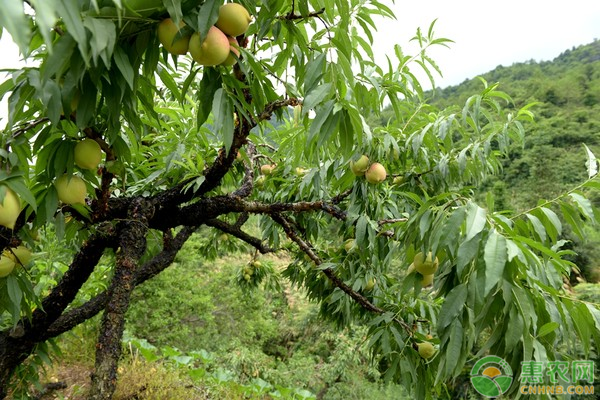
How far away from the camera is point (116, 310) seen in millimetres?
1035

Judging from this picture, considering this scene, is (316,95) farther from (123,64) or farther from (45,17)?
(45,17)

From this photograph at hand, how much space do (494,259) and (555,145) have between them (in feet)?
61.5

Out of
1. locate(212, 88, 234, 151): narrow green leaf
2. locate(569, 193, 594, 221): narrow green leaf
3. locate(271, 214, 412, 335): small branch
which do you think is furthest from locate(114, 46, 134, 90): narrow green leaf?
locate(271, 214, 412, 335): small branch

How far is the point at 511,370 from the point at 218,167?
3.13ft

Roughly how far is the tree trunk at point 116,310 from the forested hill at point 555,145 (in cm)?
639

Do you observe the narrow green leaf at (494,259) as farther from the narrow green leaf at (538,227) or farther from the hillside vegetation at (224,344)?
the hillside vegetation at (224,344)

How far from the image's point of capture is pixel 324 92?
25.5 inches

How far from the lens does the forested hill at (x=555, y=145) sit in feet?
41.0

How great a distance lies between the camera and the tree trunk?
3.07 feet

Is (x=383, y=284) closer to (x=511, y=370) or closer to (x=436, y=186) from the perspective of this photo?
(x=436, y=186)

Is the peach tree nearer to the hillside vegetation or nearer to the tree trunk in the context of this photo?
the tree trunk

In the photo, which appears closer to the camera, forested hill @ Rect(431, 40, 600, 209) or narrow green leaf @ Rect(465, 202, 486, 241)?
narrow green leaf @ Rect(465, 202, 486, 241)

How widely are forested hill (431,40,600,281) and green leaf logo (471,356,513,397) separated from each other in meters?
6.48

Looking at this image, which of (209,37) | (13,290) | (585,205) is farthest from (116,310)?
(585,205)
